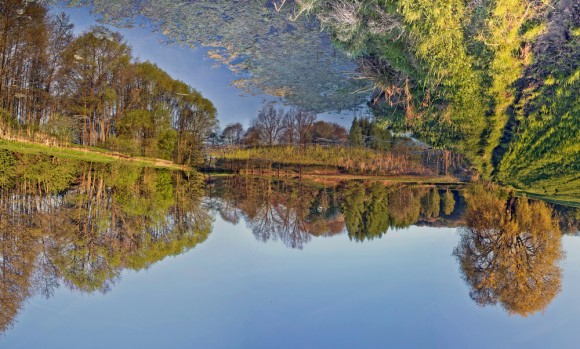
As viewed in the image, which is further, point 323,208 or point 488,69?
point 323,208

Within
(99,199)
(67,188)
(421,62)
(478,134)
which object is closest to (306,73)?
(421,62)

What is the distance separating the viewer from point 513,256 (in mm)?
7957

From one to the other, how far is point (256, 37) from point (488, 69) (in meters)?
6.19

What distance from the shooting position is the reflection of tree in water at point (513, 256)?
7.68 meters

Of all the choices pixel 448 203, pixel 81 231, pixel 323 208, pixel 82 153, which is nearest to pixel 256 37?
pixel 323 208

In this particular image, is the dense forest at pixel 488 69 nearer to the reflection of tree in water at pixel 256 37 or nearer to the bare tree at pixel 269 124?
the reflection of tree in water at pixel 256 37

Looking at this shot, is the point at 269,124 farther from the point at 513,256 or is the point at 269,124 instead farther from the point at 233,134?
the point at 513,256

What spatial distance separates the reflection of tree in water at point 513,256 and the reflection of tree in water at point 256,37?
5.69 meters

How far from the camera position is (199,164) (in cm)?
1841

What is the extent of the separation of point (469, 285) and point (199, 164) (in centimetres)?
1437

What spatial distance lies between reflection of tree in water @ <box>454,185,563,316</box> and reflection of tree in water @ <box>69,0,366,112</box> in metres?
5.69

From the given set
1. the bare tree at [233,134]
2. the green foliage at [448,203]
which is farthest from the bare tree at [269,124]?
the green foliage at [448,203]

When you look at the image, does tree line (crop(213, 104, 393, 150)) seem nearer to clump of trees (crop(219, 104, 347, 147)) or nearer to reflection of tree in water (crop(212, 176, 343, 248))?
clump of trees (crop(219, 104, 347, 147))

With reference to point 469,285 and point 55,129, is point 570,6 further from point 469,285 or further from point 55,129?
point 55,129
